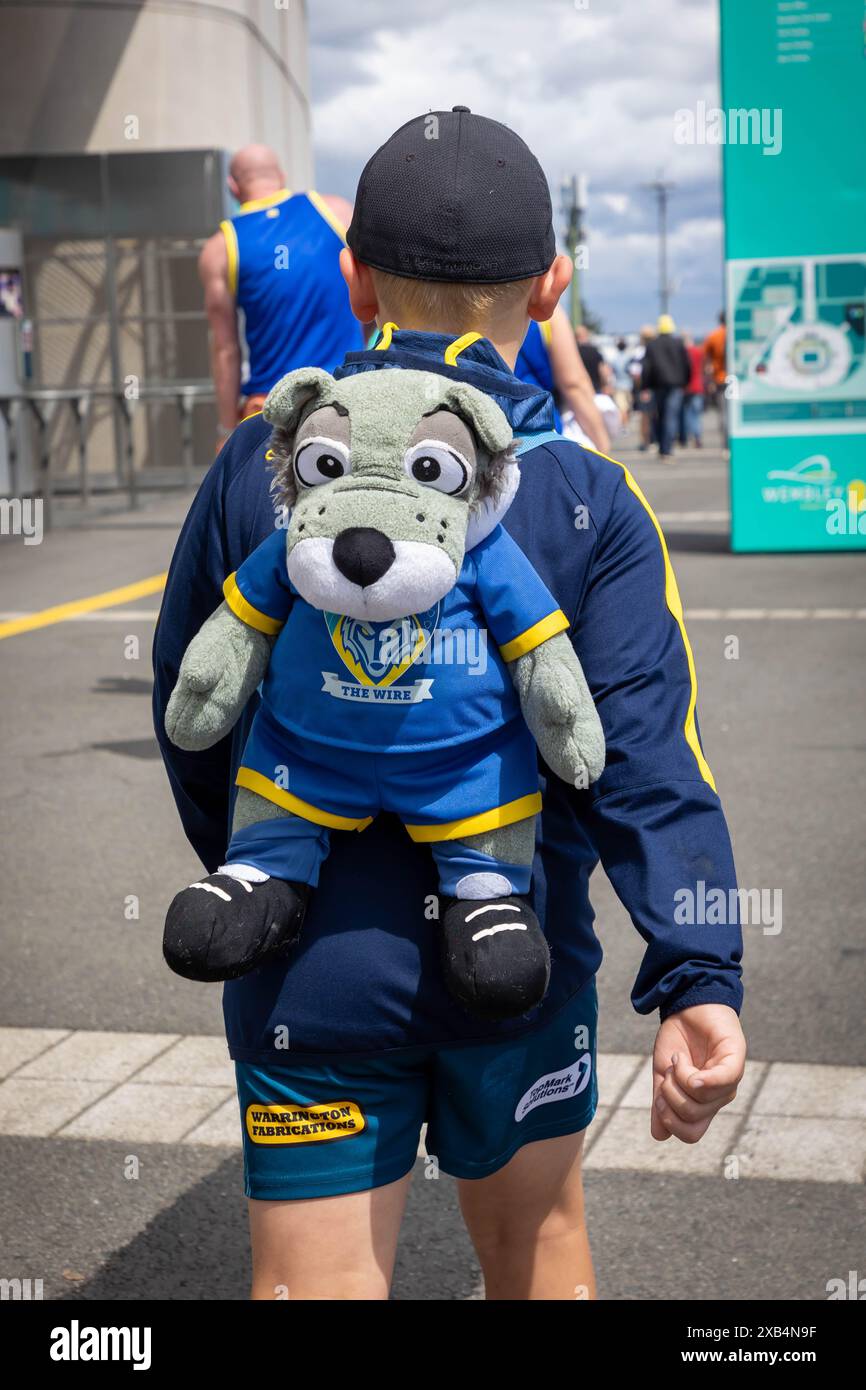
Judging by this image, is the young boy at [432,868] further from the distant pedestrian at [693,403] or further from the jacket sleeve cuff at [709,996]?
the distant pedestrian at [693,403]

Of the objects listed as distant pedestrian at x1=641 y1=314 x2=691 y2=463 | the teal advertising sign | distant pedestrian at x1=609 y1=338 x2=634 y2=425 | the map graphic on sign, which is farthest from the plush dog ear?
distant pedestrian at x1=609 y1=338 x2=634 y2=425

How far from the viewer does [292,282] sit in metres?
5.79

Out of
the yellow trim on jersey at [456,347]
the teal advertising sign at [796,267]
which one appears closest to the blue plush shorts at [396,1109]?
the yellow trim on jersey at [456,347]

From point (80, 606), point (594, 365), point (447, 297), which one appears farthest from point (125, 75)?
point (447, 297)

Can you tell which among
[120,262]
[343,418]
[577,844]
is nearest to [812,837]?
[577,844]

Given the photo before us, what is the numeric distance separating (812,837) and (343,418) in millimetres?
4372

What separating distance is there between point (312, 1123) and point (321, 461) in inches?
28.5

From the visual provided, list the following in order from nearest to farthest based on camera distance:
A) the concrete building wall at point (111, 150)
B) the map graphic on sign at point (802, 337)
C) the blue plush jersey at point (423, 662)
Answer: the blue plush jersey at point (423, 662) < the map graphic on sign at point (802, 337) < the concrete building wall at point (111, 150)

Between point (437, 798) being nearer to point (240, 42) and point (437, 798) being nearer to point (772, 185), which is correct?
point (772, 185)

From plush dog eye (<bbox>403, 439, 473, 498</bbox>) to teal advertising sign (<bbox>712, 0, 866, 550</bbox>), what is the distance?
10.7 meters

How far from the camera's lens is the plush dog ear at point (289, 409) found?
1.81 m

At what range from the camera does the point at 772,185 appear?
12227 millimetres

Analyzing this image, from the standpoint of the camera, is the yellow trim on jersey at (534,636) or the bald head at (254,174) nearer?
the yellow trim on jersey at (534,636)

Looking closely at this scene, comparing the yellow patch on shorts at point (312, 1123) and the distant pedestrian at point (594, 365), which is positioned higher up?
the distant pedestrian at point (594, 365)
